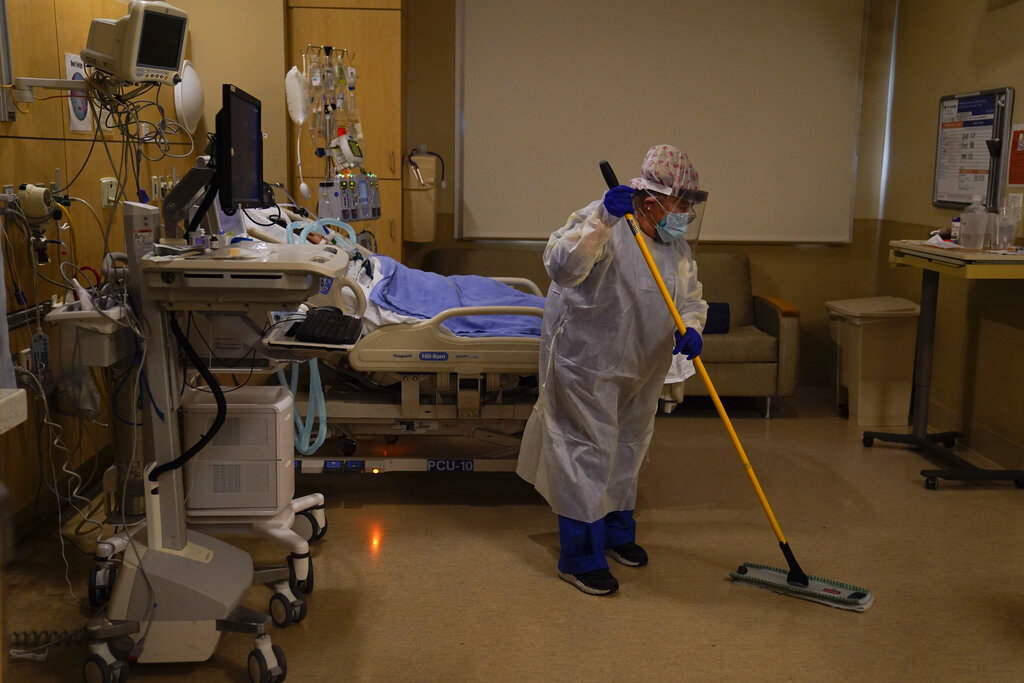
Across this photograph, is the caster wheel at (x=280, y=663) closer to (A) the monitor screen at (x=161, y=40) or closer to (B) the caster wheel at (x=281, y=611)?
(B) the caster wheel at (x=281, y=611)

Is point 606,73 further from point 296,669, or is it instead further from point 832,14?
point 296,669

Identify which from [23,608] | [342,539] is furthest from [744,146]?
[23,608]

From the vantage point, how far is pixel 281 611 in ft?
9.38

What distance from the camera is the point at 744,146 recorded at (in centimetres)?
582

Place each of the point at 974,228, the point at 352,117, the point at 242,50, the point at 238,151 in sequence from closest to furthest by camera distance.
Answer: the point at 238,151 → the point at 974,228 → the point at 352,117 → the point at 242,50

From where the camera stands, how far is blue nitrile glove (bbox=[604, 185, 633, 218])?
2805 millimetres

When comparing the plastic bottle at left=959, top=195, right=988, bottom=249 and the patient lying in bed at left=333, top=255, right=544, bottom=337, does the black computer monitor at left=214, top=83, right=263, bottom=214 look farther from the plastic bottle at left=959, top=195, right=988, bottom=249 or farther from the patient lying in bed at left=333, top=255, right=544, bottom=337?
the plastic bottle at left=959, top=195, right=988, bottom=249

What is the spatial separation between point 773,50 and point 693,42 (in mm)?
490

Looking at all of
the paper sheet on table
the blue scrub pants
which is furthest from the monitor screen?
the paper sheet on table

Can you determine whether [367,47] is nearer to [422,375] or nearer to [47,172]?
[47,172]

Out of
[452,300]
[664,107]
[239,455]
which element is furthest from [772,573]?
[664,107]

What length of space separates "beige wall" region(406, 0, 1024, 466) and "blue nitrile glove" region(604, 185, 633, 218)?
251 centimetres

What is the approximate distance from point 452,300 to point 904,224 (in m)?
3.13

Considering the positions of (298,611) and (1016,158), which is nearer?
(298,611)
